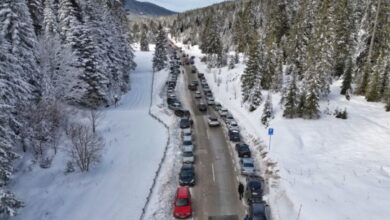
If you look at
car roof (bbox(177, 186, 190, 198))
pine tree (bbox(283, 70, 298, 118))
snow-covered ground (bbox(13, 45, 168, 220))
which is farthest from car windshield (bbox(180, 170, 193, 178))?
pine tree (bbox(283, 70, 298, 118))

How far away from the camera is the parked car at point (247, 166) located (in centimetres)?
3058

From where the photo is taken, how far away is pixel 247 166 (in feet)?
102

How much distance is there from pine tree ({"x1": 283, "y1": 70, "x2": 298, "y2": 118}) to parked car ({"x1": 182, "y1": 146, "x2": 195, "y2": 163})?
12611 mm

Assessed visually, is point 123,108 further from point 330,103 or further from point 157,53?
point 157,53

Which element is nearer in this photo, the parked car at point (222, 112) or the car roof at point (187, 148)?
the car roof at point (187, 148)

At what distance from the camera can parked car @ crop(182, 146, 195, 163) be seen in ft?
110

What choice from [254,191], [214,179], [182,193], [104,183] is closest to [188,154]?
[214,179]

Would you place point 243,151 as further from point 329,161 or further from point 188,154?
point 329,161

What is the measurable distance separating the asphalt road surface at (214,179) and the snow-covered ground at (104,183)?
4.01m

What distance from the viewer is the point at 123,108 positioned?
54.9m

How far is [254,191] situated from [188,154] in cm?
999

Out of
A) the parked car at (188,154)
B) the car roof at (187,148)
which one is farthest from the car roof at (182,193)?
the car roof at (187,148)

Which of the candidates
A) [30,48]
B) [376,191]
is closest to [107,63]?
[30,48]

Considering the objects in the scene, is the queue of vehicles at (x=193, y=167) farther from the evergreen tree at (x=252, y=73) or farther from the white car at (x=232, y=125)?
the evergreen tree at (x=252, y=73)
